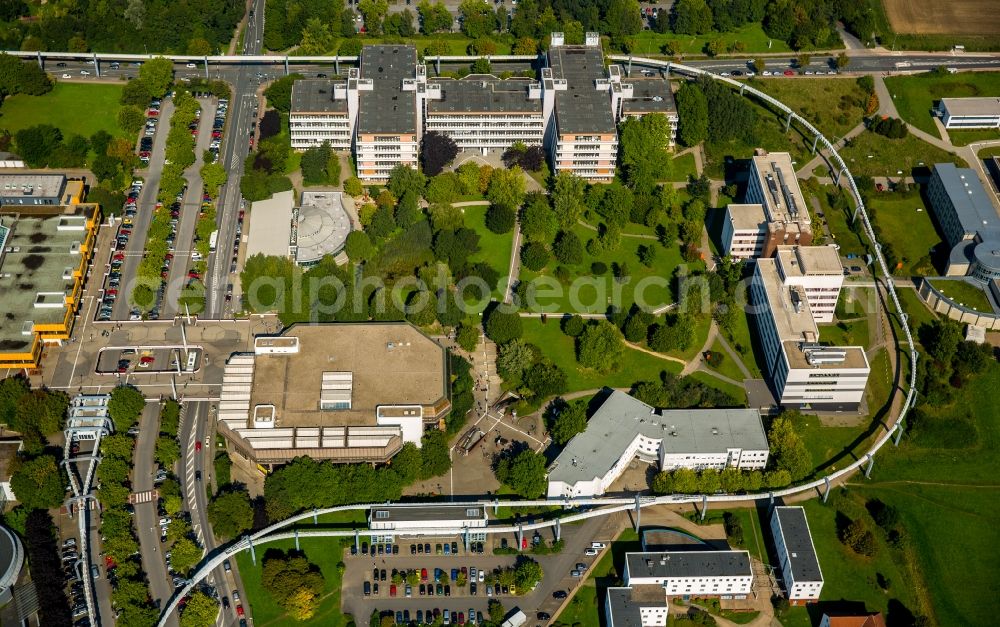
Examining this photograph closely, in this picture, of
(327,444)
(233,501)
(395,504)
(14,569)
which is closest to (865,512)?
(395,504)

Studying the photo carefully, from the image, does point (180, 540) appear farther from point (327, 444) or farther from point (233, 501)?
point (327, 444)

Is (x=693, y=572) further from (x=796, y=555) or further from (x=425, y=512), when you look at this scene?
(x=425, y=512)

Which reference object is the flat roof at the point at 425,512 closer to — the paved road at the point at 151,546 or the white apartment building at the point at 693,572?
the white apartment building at the point at 693,572

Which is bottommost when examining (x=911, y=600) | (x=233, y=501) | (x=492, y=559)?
(x=911, y=600)

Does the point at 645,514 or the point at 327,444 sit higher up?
the point at 327,444

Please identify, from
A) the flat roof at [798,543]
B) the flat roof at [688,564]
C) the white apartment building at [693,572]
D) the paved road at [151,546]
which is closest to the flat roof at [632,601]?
the white apartment building at [693,572]
